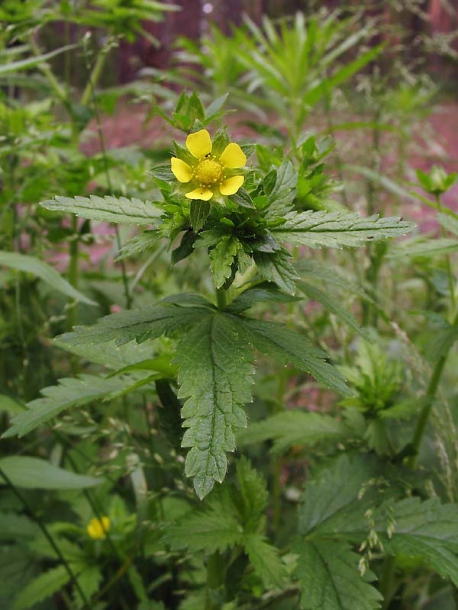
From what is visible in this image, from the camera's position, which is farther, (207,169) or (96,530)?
(96,530)

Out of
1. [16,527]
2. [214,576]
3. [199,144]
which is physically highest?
[199,144]

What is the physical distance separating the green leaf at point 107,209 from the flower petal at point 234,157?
0.36ft

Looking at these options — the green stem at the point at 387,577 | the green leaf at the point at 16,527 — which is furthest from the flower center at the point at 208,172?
the green leaf at the point at 16,527

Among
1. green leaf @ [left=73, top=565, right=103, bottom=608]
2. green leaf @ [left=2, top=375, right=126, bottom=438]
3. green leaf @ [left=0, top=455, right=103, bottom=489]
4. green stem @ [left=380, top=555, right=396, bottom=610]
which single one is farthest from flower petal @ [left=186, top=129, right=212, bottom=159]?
green leaf @ [left=73, top=565, right=103, bottom=608]

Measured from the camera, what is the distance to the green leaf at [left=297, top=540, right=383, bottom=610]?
0.85 metres

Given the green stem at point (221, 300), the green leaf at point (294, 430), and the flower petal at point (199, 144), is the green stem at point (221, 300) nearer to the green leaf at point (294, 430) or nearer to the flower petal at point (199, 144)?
the flower petal at point (199, 144)

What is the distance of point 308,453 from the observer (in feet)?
4.92

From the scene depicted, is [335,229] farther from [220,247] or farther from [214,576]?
[214,576]

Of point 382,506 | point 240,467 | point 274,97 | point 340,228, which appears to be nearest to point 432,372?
point 382,506

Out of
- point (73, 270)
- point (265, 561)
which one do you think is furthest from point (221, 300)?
point (73, 270)

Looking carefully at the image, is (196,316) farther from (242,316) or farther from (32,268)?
(32,268)

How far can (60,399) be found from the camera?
2.86 feet

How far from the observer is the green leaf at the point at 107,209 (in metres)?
0.73

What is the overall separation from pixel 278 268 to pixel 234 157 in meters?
0.15
